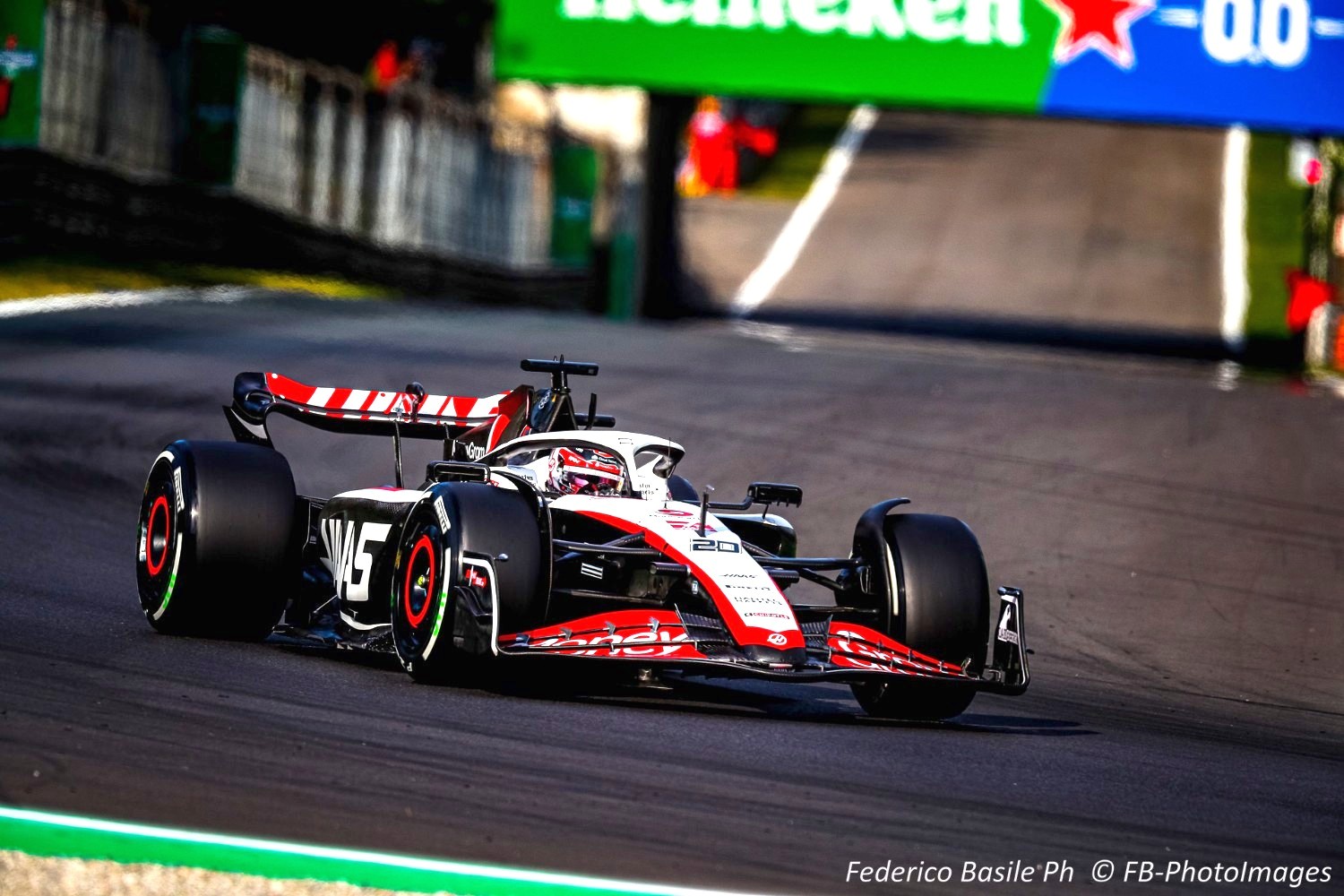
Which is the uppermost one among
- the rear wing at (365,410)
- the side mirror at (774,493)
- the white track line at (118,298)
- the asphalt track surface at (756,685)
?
the white track line at (118,298)

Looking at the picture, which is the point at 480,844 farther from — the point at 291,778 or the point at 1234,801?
the point at 1234,801

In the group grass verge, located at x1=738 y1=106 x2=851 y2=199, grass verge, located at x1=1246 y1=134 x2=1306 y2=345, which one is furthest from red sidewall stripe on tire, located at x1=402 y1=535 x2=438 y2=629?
grass verge, located at x1=738 y1=106 x2=851 y2=199

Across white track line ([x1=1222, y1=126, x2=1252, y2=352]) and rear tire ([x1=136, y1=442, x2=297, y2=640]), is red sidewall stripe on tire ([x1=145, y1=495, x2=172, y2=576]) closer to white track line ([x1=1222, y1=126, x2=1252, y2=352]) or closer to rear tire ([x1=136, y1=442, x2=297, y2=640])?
rear tire ([x1=136, y1=442, x2=297, y2=640])

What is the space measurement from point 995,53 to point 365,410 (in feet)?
Result: 52.0

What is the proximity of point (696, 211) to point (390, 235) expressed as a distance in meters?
10.5

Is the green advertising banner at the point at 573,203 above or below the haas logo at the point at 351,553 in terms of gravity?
above

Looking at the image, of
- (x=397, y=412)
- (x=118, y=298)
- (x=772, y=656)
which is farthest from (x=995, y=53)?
(x=772, y=656)

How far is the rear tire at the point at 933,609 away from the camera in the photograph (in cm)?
891

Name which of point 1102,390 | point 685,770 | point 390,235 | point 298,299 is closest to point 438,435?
point 685,770

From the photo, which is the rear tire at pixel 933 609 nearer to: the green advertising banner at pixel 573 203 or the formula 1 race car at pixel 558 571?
the formula 1 race car at pixel 558 571

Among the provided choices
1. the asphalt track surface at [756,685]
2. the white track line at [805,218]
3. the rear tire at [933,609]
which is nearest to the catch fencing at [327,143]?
the asphalt track surface at [756,685]

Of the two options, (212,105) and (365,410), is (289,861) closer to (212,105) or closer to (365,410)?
(365,410)

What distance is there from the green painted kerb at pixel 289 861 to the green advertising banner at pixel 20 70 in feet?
57.6

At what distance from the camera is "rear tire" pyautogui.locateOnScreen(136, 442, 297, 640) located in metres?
Answer: 9.23
